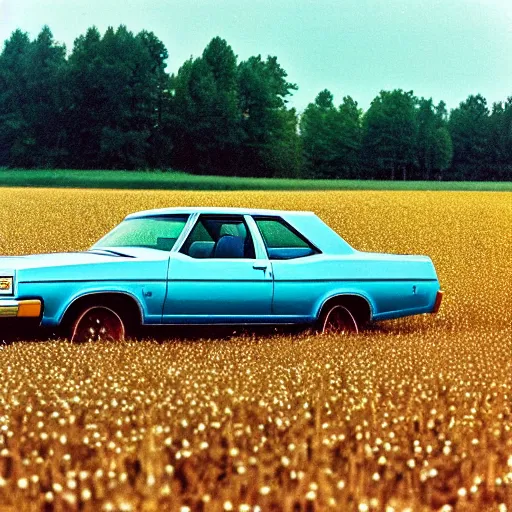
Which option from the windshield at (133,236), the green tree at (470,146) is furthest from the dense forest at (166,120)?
the windshield at (133,236)

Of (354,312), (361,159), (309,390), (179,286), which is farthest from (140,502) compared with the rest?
(361,159)

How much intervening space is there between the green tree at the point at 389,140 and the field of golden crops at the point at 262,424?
90.9m

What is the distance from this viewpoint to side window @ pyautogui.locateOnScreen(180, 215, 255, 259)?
9.48 metres

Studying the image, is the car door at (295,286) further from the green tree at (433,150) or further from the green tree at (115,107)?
the green tree at (433,150)

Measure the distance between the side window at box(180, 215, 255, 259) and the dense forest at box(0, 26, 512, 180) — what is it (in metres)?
68.3

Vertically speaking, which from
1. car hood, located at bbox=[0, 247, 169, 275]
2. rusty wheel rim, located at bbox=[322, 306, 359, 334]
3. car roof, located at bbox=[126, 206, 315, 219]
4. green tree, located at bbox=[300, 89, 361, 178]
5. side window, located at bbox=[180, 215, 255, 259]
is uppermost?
green tree, located at bbox=[300, 89, 361, 178]

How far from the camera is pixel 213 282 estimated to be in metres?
9.24

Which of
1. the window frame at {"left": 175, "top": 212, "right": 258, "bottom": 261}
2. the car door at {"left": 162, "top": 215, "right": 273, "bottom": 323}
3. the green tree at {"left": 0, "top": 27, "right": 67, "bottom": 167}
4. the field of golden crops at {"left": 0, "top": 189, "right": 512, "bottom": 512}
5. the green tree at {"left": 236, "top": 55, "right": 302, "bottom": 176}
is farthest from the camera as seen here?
the green tree at {"left": 236, "top": 55, "right": 302, "bottom": 176}

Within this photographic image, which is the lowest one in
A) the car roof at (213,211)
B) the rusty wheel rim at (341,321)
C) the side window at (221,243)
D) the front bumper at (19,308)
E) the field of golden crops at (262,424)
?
the field of golden crops at (262,424)

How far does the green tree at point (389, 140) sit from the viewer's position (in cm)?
10039

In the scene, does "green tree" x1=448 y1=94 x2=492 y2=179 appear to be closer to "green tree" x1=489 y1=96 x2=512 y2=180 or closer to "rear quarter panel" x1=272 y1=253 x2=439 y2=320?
"green tree" x1=489 y1=96 x2=512 y2=180

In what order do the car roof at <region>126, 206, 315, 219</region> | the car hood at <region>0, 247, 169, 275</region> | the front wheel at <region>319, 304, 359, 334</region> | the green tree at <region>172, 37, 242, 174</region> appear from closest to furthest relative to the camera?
the car hood at <region>0, 247, 169, 275</region>
the car roof at <region>126, 206, 315, 219</region>
the front wheel at <region>319, 304, 359, 334</region>
the green tree at <region>172, 37, 242, 174</region>

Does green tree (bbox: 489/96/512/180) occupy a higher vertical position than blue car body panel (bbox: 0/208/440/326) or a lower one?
higher

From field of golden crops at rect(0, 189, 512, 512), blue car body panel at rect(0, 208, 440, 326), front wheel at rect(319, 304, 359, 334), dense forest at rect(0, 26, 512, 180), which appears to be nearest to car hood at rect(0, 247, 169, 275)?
blue car body panel at rect(0, 208, 440, 326)
